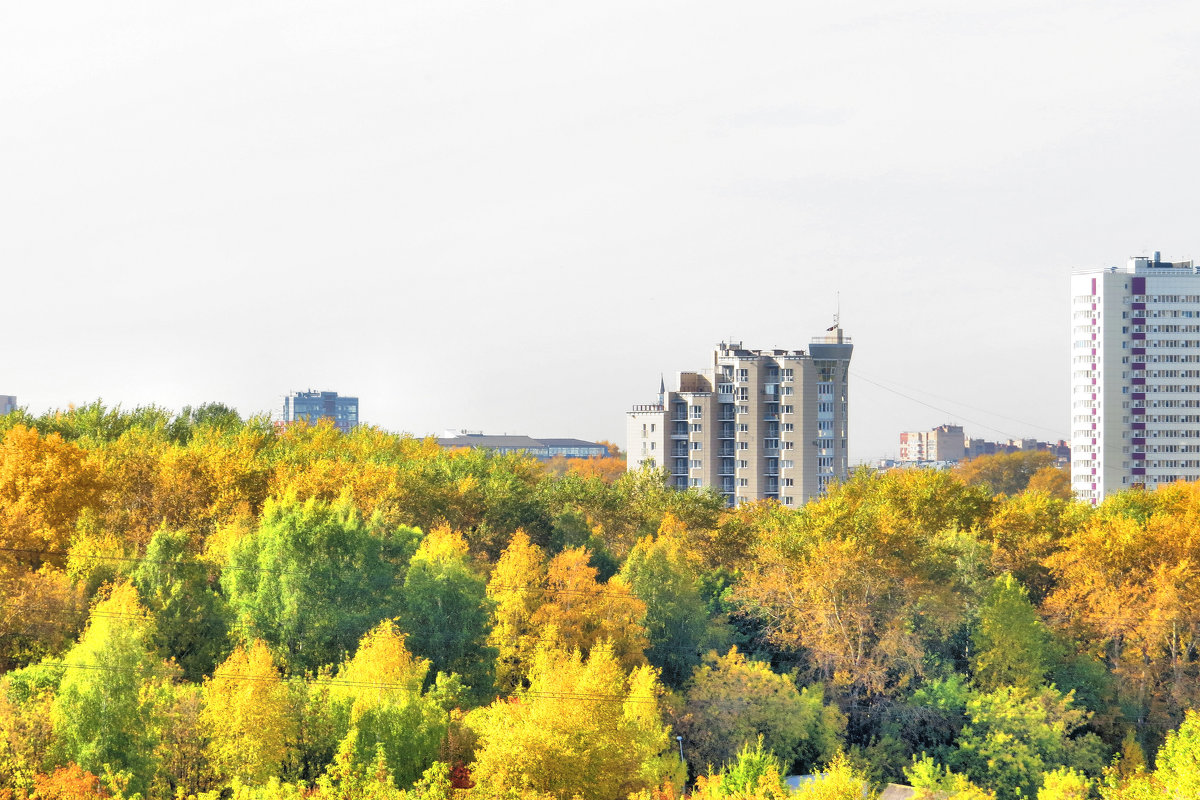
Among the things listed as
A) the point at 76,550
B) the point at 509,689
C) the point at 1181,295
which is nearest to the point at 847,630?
the point at 509,689

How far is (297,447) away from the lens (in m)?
65.8

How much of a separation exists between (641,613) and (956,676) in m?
12.3

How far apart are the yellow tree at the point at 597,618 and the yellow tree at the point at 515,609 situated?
1.84ft

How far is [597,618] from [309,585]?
39.7 ft

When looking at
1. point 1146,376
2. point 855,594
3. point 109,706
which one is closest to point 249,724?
point 109,706

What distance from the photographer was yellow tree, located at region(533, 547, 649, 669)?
155 feet

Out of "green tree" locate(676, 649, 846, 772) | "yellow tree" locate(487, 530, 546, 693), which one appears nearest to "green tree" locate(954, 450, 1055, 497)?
"yellow tree" locate(487, 530, 546, 693)

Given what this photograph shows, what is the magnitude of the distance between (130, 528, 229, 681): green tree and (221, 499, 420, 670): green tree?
0.90 meters

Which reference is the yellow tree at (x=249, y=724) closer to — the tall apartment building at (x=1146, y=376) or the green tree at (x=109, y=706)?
the green tree at (x=109, y=706)

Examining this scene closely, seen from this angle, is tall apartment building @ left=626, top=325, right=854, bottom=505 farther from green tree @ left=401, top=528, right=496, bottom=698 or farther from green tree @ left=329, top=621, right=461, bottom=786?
green tree @ left=329, top=621, right=461, bottom=786

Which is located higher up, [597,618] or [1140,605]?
[1140,605]

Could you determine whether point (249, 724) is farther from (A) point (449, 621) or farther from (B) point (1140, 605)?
(B) point (1140, 605)

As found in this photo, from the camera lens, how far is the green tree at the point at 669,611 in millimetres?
49125

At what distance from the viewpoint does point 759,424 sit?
118500 millimetres
